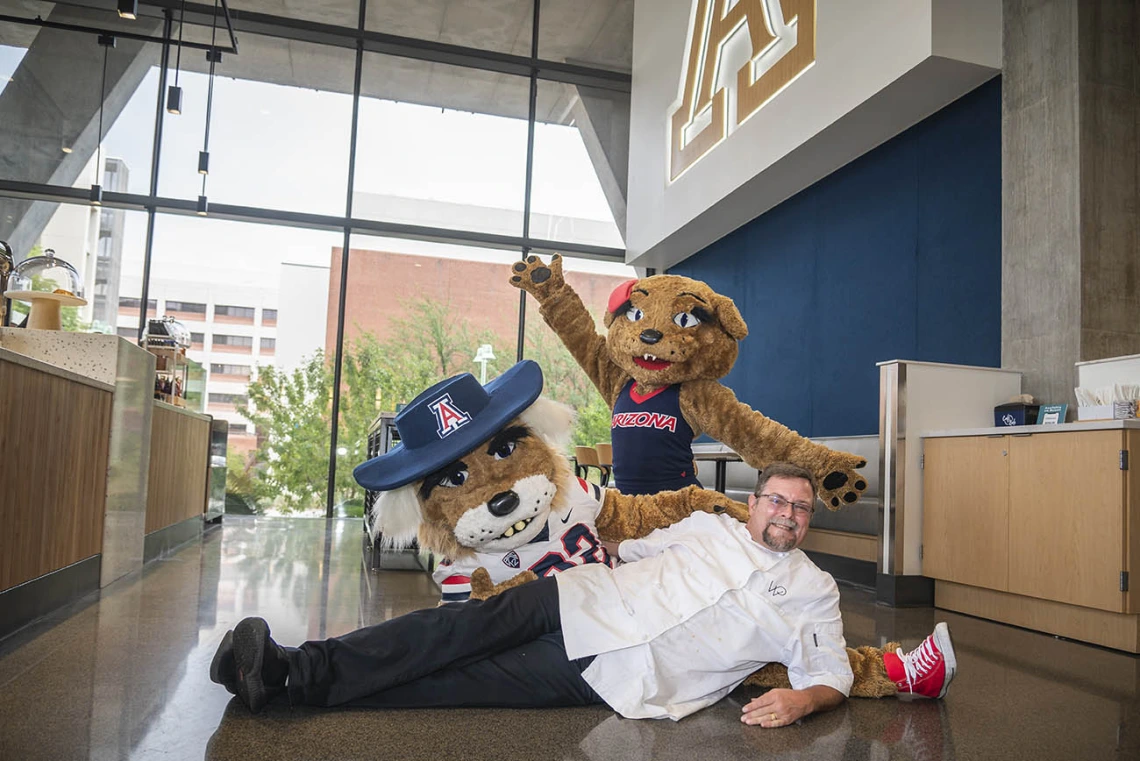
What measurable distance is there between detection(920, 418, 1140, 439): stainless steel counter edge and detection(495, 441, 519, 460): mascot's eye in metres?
2.44

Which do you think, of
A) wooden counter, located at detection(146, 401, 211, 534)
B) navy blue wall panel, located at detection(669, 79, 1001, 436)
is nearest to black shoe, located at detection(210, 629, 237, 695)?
wooden counter, located at detection(146, 401, 211, 534)

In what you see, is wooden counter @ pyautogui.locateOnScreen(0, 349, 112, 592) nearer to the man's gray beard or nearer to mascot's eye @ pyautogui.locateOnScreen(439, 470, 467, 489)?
mascot's eye @ pyautogui.locateOnScreen(439, 470, 467, 489)

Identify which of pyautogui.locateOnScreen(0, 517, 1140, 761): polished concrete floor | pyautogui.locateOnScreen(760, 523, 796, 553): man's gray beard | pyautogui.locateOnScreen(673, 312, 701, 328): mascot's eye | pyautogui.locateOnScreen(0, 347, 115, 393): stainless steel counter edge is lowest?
pyautogui.locateOnScreen(0, 517, 1140, 761): polished concrete floor

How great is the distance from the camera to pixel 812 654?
6.90 feet

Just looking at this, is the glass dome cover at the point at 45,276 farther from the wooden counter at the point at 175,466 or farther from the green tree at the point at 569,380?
the green tree at the point at 569,380

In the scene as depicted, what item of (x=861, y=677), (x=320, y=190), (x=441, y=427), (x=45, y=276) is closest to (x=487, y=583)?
(x=441, y=427)

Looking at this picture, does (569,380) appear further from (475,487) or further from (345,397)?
(475,487)

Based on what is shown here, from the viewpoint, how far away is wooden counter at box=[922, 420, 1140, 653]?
3193 mm

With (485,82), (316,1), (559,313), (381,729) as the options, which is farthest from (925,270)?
(316,1)

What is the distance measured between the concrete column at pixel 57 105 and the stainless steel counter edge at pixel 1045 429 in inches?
315

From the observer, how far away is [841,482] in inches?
112

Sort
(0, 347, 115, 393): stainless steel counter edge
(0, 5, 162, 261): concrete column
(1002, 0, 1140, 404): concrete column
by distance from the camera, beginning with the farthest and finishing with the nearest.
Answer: (0, 5, 162, 261): concrete column, (1002, 0, 1140, 404): concrete column, (0, 347, 115, 393): stainless steel counter edge

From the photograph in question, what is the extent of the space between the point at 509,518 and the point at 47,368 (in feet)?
6.52

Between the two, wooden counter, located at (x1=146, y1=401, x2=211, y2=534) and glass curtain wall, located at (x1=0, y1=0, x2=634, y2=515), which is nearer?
wooden counter, located at (x1=146, y1=401, x2=211, y2=534)
